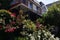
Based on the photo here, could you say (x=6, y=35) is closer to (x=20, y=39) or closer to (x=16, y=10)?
(x=20, y=39)

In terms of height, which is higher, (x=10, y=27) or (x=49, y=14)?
(x=10, y=27)

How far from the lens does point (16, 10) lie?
918 inches

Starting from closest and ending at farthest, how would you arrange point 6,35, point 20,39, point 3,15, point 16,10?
point 20,39, point 6,35, point 3,15, point 16,10

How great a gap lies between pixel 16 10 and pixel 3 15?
623cm

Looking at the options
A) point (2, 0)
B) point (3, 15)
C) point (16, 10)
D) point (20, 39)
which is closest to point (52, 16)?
point (16, 10)

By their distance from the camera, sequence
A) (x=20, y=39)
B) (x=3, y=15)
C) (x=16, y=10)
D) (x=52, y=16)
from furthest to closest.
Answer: (x=52, y=16)
(x=16, y=10)
(x=3, y=15)
(x=20, y=39)

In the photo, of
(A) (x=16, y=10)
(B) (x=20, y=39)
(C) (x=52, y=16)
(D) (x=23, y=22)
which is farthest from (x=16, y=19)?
(C) (x=52, y=16)

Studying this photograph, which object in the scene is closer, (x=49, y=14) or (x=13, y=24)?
(x=13, y=24)

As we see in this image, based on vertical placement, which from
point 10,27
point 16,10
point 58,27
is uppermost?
point 10,27

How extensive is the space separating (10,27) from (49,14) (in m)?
10.6

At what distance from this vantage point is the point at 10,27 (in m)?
15.5

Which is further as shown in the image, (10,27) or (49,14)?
(49,14)

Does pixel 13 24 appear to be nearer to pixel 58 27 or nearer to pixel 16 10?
pixel 16 10

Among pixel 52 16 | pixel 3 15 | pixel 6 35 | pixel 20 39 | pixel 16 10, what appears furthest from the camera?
pixel 52 16
